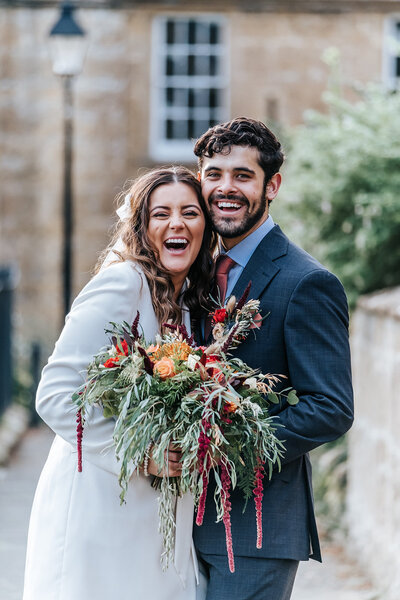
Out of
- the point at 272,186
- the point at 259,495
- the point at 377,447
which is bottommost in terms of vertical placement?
the point at 377,447

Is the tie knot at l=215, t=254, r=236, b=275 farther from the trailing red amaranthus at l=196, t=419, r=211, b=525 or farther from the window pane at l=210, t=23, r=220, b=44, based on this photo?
the window pane at l=210, t=23, r=220, b=44

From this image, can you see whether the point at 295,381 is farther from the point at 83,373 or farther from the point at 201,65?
the point at 201,65

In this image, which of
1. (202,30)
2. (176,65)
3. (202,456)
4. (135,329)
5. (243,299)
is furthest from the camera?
(176,65)

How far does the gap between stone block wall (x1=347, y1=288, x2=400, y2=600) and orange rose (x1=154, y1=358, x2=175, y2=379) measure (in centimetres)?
313

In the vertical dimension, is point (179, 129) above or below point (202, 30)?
below

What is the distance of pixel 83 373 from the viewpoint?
3.58 m

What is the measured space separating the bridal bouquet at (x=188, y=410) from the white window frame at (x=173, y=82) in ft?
49.7

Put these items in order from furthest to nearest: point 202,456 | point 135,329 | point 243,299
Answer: point 243,299 → point 135,329 → point 202,456

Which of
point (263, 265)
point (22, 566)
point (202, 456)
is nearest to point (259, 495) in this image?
point (202, 456)

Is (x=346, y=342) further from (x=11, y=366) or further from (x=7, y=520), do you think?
(x=11, y=366)

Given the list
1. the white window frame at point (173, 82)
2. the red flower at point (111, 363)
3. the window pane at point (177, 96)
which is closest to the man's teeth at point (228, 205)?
the red flower at point (111, 363)

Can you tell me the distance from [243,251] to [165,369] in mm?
793

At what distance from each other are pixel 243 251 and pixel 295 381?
58 cm

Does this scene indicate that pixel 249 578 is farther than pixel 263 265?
No
